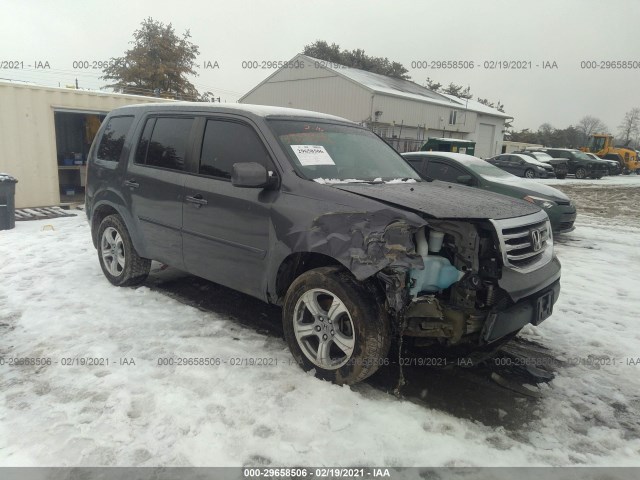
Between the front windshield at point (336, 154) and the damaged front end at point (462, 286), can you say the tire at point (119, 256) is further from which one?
the damaged front end at point (462, 286)

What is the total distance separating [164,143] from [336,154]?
1.82 meters

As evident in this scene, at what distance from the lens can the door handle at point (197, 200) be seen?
392cm

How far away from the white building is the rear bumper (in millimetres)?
23903

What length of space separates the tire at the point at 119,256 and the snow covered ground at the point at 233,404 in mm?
346

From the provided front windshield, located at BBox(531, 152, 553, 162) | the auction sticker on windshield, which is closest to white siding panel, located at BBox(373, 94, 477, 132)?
front windshield, located at BBox(531, 152, 553, 162)

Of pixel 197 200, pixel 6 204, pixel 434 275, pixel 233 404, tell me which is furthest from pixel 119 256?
pixel 6 204

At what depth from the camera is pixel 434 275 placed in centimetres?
299

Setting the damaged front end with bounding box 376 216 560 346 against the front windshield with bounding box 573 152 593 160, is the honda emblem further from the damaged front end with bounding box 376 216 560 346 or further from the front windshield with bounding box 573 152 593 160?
the front windshield with bounding box 573 152 593 160

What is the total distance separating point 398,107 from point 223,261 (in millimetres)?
29353

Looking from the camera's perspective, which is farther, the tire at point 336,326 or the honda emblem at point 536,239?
the honda emblem at point 536,239

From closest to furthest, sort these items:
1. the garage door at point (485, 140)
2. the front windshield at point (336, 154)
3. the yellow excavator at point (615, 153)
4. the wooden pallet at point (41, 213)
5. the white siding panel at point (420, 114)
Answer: the front windshield at point (336, 154)
the wooden pallet at point (41, 213)
the white siding panel at point (420, 114)
the yellow excavator at point (615, 153)
the garage door at point (485, 140)

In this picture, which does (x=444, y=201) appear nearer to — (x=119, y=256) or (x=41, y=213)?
(x=119, y=256)

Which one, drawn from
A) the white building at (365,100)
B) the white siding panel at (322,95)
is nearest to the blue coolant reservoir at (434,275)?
the white building at (365,100)

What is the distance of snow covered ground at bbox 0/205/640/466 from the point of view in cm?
251
